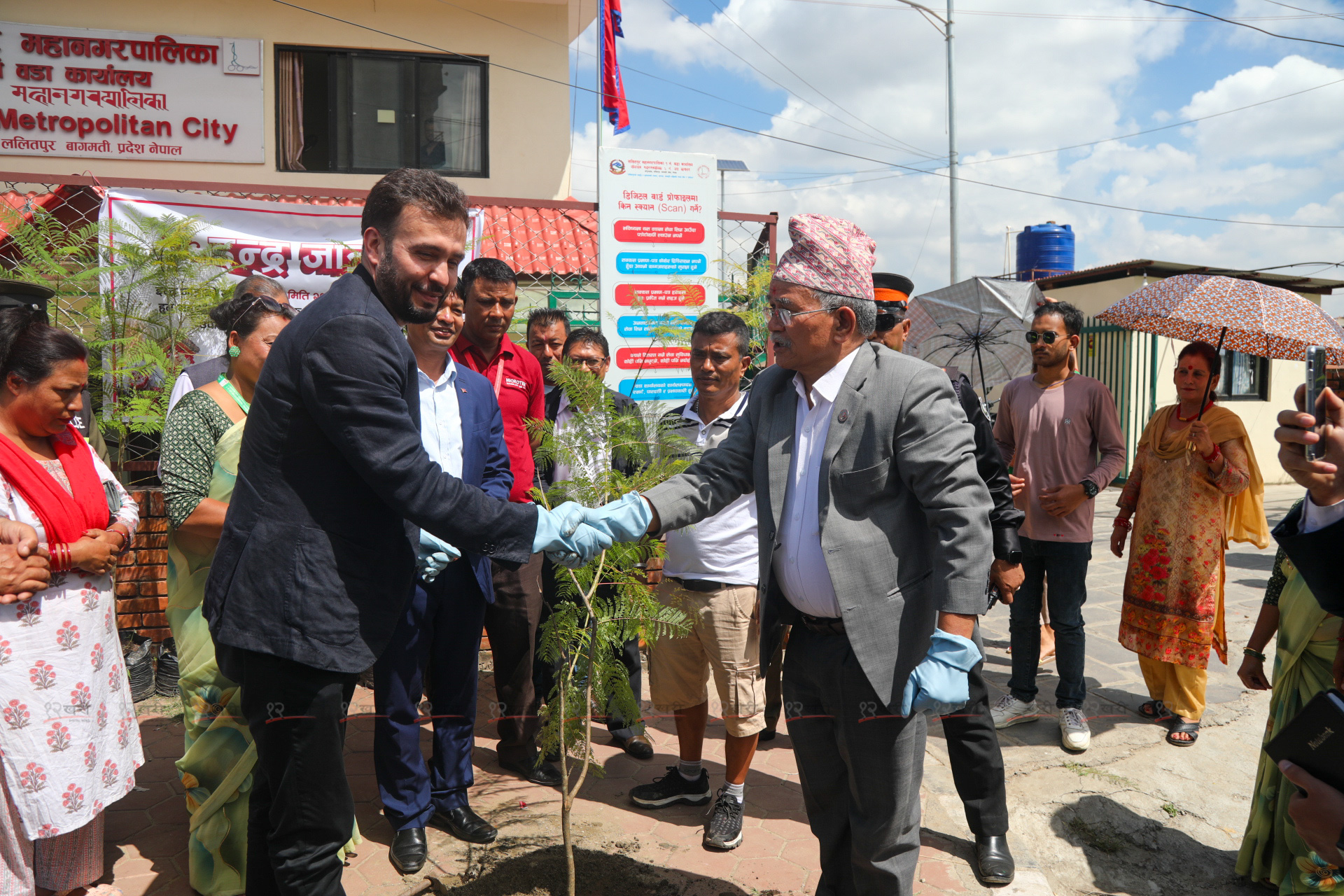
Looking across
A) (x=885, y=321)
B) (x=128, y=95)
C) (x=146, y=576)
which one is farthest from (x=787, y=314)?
(x=128, y=95)

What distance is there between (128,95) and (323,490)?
33.8ft

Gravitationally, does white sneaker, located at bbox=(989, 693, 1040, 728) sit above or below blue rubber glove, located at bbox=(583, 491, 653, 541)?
below

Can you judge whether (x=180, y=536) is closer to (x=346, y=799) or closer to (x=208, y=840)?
(x=208, y=840)

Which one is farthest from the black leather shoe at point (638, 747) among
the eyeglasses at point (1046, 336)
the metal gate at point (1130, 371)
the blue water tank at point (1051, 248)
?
A: the blue water tank at point (1051, 248)

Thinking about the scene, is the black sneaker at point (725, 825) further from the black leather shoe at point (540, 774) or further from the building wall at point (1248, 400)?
the building wall at point (1248, 400)

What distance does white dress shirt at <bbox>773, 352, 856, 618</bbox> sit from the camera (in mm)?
2398

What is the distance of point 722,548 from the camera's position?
3.55 metres

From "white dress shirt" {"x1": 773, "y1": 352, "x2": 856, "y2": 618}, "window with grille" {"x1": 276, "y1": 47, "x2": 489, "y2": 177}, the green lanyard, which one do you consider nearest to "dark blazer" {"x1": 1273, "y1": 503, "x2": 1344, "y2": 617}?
"white dress shirt" {"x1": 773, "y1": 352, "x2": 856, "y2": 618}

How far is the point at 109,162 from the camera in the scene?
32.4ft

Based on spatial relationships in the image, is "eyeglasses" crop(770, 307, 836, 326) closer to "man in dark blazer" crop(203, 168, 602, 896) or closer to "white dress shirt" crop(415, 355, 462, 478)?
"man in dark blazer" crop(203, 168, 602, 896)

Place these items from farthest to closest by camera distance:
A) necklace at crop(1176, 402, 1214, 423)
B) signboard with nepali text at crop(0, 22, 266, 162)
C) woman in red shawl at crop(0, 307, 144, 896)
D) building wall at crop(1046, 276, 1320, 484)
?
building wall at crop(1046, 276, 1320, 484) < signboard with nepali text at crop(0, 22, 266, 162) < necklace at crop(1176, 402, 1214, 423) < woman in red shawl at crop(0, 307, 144, 896)

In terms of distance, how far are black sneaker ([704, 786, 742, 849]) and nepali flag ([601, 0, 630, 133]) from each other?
843 centimetres

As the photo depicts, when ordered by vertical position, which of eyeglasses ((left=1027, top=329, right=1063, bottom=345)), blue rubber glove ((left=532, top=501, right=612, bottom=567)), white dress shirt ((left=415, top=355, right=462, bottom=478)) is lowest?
blue rubber glove ((left=532, top=501, right=612, bottom=567))

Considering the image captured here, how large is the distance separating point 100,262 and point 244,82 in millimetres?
5958
